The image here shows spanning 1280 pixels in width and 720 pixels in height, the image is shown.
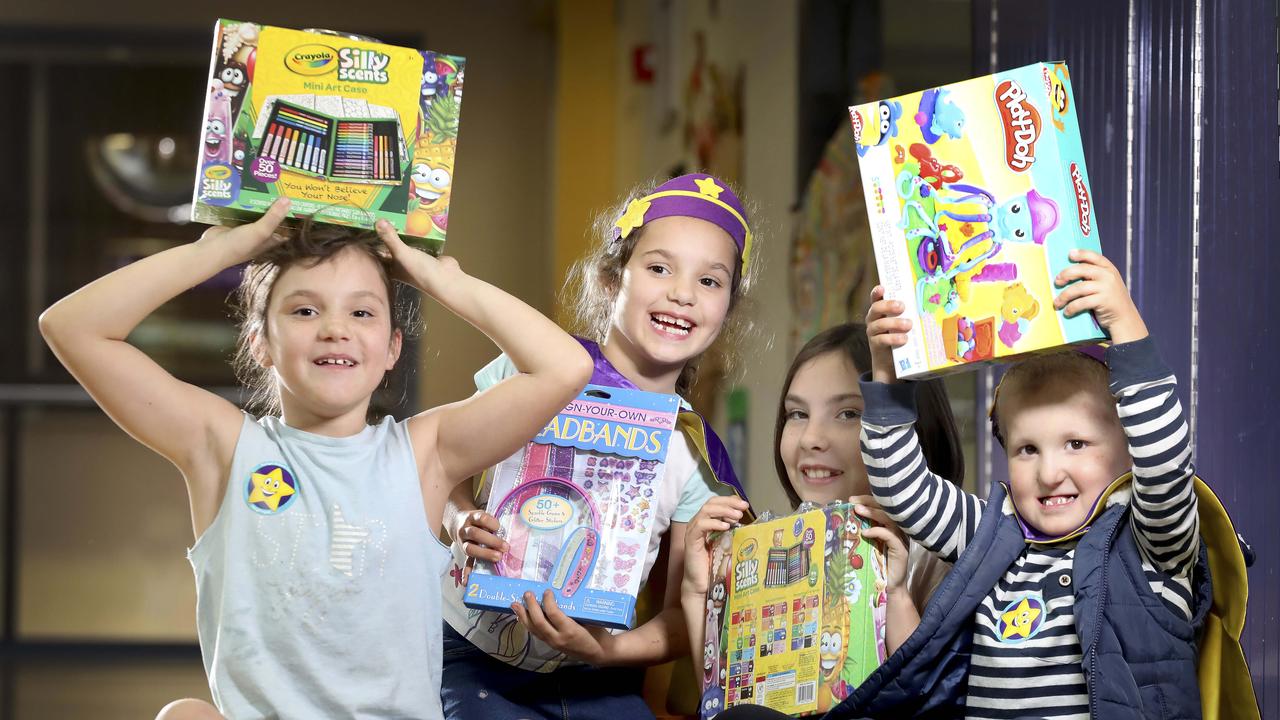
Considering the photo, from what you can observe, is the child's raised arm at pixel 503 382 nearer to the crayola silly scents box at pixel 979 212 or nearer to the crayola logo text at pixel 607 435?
the crayola logo text at pixel 607 435

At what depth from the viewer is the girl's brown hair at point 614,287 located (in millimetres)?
1785

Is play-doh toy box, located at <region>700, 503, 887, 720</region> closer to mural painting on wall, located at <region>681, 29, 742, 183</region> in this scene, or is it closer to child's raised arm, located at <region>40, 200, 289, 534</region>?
child's raised arm, located at <region>40, 200, 289, 534</region>

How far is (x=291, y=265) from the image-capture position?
137 centimetres

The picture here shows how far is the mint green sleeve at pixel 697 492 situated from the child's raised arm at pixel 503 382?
31 centimetres

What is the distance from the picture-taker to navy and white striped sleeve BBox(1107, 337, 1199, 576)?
1.22 m

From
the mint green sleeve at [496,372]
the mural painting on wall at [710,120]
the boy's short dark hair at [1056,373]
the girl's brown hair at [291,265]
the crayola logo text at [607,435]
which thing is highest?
the mural painting on wall at [710,120]

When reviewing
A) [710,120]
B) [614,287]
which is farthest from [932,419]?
[710,120]

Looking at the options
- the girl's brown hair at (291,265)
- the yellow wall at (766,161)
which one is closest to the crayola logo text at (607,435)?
the girl's brown hair at (291,265)

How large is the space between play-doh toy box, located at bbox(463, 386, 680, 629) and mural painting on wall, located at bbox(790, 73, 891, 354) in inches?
44.5

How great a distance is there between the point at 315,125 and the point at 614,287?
582mm

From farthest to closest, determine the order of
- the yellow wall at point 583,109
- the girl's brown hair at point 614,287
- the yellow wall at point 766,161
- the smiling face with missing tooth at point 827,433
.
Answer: the yellow wall at point 583,109 < the yellow wall at point 766,161 < the girl's brown hair at point 614,287 < the smiling face with missing tooth at point 827,433

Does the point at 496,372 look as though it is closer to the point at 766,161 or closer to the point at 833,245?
the point at 833,245

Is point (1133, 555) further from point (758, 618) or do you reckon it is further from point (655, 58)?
point (655, 58)

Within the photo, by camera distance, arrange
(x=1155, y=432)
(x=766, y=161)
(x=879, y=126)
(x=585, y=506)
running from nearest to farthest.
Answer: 1. (x=1155, y=432)
2. (x=879, y=126)
3. (x=585, y=506)
4. (x=766, y=161)
